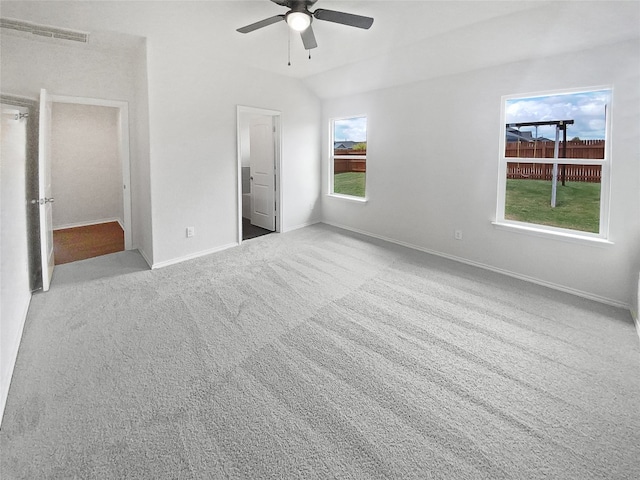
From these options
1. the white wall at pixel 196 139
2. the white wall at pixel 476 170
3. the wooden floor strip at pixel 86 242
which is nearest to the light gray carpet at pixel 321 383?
the white wall at pixel 476 170

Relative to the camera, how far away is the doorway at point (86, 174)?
18.9ft

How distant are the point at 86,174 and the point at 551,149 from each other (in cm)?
728

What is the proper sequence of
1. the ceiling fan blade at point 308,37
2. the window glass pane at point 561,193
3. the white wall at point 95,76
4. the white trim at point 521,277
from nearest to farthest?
1. the ceiling fan blade at point 308,37
2. the white trim at point 521,277
3. the white wall at point 95,76
4. the window glass pane at point 561,193

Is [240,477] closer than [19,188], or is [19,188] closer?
[240,477]

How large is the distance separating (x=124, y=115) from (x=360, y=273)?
368cm

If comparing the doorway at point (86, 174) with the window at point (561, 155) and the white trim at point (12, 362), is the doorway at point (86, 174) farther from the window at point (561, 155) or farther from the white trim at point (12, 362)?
the window at point (561, 155)

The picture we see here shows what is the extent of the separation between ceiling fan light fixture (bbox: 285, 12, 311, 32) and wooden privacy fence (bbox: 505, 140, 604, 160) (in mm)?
2690

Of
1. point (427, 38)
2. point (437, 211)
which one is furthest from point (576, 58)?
point (437, 211)

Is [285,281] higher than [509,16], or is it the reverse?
[509,16]

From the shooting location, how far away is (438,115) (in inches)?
176

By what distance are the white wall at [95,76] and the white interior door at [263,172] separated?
6.83 ft

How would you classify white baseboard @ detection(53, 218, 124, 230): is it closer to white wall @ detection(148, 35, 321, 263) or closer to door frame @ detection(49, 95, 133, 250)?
door frame @ detection(49, 95, 133, 250)

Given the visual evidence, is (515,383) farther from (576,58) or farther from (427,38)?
(427,38)

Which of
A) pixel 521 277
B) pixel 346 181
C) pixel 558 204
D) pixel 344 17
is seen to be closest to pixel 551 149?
pixel 558 204
